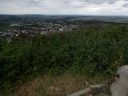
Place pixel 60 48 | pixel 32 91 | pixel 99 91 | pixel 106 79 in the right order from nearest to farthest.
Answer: pixel 99 91
pixel 32 91
pixel 106 79
pixel 60 48

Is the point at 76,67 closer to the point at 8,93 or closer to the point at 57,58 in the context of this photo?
the point at 57,58

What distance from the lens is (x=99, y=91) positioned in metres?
5.60

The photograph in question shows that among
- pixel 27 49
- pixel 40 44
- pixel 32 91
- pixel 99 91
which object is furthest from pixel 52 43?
pixel 99 91

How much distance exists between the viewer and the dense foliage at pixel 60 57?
6299mm

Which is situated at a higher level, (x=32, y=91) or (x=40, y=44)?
(x=40, y=44)

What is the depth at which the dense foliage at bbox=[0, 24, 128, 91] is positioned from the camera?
6299 millimetres

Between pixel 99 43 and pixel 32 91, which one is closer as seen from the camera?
pixel 32 91

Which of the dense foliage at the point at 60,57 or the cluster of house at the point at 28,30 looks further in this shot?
the cluster of house at the point at 28,30

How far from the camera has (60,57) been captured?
6.81 metres

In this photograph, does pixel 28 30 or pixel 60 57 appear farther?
pixel 28 30

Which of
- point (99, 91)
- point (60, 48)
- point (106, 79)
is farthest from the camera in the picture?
point (60, 48)

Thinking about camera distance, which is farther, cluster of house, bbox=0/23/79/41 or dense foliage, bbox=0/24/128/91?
cluster of house, bbox=0/23/79/41

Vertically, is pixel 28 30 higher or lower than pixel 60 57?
lower

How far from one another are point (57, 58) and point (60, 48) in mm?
410
